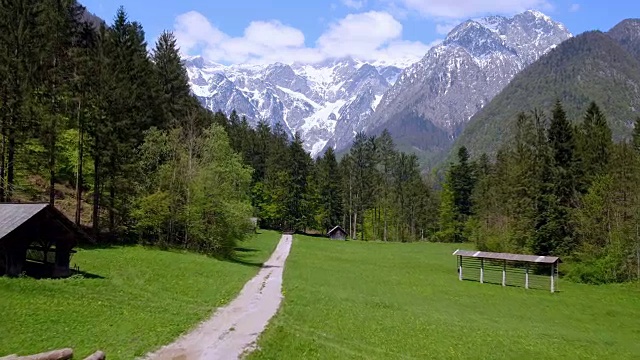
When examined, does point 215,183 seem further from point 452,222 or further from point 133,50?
point 452,222

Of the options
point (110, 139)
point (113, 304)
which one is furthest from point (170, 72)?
point (113, 304)

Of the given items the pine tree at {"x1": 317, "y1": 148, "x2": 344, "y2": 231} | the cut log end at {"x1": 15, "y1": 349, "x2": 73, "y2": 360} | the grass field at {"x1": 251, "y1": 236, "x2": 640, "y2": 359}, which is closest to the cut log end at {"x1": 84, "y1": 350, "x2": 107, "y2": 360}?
the cut log end at {"x1": 15, "y1": 349, "x2": 73, "y2": 360}

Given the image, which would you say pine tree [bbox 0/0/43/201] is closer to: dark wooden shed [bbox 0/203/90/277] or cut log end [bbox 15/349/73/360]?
dark wooden shed [bbox 0/203/90/277]

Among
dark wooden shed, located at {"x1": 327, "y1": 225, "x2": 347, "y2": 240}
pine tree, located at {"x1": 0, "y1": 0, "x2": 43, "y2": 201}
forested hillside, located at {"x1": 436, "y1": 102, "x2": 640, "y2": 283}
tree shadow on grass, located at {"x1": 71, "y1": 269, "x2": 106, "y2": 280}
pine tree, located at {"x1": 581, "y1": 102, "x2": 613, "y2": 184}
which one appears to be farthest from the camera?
dark wooden shed, located at {"x1": 327, "y1": 225, "x2": 347, "y2": 240}

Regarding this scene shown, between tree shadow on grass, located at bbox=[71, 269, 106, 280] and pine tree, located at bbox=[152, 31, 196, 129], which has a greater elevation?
pine tree, located at bbox=[152, 31, 196, 129]

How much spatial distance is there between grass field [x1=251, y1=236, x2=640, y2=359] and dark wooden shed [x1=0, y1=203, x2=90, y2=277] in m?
13.6

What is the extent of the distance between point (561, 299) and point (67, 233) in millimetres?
39769

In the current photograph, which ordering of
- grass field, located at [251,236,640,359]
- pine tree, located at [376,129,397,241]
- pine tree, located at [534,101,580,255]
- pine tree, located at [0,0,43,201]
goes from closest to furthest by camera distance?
grass field, located at [251,236,640,359] → pine tree, located at [0,0,43,201] → pine tree, located at [534,101,580,255] → pine tree, located at [376,129,397,241]

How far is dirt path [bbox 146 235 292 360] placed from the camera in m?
19.3

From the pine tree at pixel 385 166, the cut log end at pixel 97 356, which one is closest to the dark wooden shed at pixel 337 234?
the pine tree at pixel 385 166

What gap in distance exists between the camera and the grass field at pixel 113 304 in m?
19.0

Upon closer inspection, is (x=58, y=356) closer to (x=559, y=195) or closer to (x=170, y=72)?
(x=170, y=72)

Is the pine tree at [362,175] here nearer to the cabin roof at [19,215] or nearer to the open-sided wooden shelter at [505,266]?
the open-sided wooden shelter at [505,266]

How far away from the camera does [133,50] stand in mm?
53594
